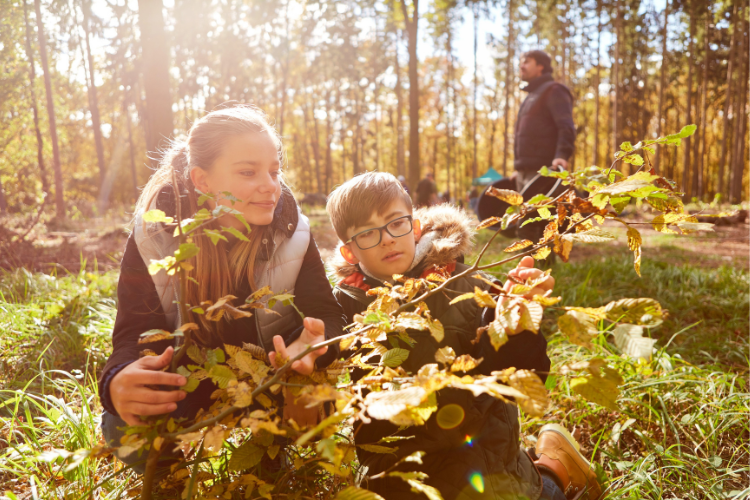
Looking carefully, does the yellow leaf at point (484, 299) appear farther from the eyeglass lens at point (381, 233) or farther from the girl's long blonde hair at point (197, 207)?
the girl's long blonde hair at point (197, 207)

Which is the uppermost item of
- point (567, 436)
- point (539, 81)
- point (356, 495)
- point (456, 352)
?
point (539, 81)

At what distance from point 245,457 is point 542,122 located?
4818mm

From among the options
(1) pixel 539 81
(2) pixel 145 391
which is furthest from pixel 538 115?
(2) pixel 145 391

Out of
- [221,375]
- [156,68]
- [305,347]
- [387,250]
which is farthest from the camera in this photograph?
[156,68]

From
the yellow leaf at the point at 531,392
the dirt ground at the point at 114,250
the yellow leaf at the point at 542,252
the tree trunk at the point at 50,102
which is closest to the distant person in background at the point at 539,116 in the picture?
the dirt ground at the point at 114,250

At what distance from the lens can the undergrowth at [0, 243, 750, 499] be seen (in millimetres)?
1695

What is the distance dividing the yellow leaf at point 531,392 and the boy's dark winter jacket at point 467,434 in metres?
0.60

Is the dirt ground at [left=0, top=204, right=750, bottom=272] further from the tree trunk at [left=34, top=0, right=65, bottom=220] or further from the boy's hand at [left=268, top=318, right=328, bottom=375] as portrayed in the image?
the tree trunk at [left=34, top=0, right=65, bottom=220]

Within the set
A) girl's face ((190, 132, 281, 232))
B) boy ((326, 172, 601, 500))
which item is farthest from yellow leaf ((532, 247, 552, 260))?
girl's face ((190, 132, 281, 232))

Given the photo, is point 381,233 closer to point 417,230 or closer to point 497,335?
point 417,230

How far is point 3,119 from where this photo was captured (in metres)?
10.6

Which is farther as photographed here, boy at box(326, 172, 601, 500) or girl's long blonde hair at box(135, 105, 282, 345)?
girl's long blonde hair at box(135, 105, 282, 345)

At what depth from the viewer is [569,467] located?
175cm

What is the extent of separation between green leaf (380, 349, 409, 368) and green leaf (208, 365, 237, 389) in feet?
1.22
